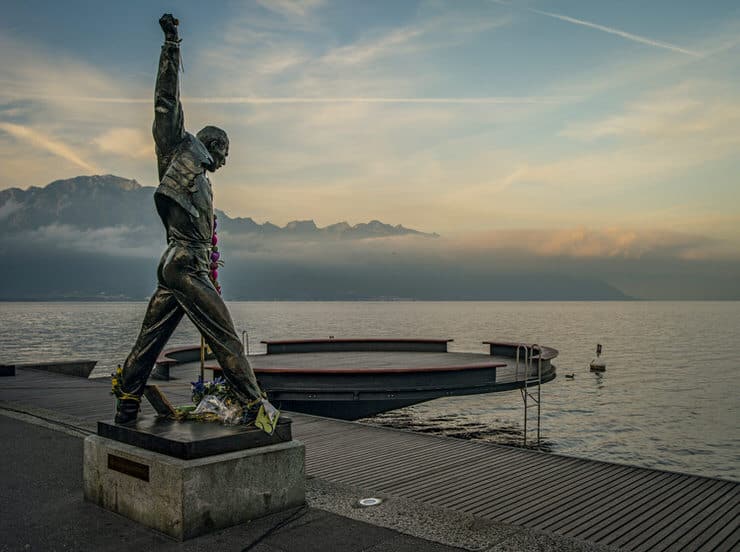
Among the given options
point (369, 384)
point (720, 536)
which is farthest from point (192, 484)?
point (369, 384)

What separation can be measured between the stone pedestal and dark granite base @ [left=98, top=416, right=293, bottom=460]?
3 cm

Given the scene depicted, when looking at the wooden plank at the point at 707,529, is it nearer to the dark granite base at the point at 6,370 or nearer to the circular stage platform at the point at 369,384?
the circular stage platform at the point at 369,384

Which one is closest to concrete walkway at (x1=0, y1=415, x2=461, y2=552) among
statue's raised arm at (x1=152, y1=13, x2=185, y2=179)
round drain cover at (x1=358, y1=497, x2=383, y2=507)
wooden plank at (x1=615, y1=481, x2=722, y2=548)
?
round drain cover at (x1=358, y1=497, x2=383, y2=507)

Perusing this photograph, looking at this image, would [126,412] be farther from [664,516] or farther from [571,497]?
[664,516]

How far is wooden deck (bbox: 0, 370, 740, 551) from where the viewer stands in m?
6.14

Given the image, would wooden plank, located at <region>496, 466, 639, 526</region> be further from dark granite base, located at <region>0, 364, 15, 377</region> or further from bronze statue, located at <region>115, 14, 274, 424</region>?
dark granite base, located at <region>0, 364, 15, 377</region>

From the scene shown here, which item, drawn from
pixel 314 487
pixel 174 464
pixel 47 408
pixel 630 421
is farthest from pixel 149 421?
pixel 630 421

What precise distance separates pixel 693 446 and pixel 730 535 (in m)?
14.9

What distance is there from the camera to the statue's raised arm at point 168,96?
19.6ft

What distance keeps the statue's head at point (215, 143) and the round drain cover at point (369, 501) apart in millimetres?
3576

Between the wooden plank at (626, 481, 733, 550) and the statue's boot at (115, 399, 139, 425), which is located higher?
the statue's boot at (115, 399, 139, 425)

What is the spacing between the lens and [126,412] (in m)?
6.07

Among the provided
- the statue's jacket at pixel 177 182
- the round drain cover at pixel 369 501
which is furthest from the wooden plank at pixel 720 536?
the statue's jacket at pixel 177 182

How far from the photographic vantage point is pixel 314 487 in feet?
22.0
